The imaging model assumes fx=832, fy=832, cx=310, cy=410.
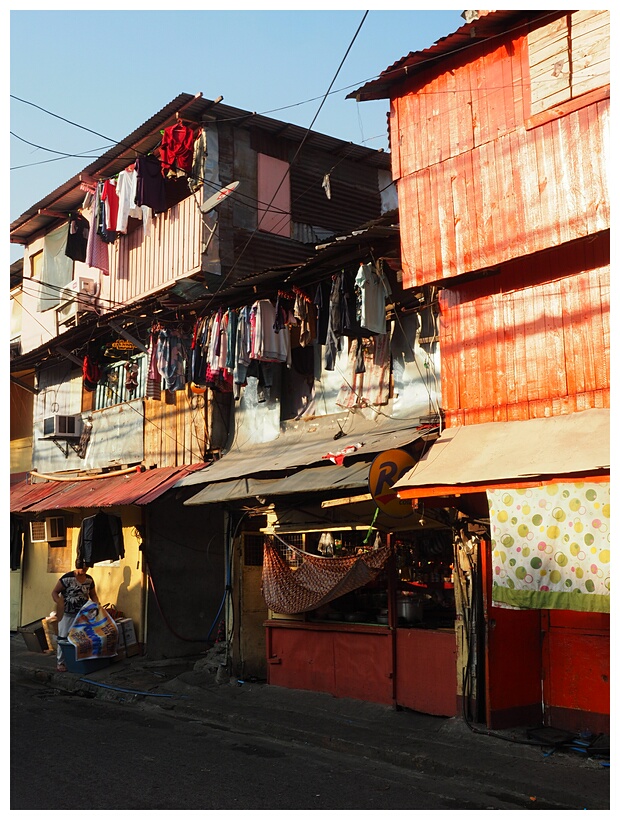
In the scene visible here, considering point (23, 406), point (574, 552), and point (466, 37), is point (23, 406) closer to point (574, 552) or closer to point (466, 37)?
point (466, 37)

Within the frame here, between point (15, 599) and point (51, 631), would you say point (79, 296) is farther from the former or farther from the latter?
point (15, 599)

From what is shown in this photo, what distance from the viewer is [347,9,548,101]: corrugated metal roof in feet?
34.6

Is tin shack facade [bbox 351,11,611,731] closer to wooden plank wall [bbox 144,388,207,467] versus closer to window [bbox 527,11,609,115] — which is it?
window [bbox 527,11,609,115]

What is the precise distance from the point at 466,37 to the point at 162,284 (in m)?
8.61

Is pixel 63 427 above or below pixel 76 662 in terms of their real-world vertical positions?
above

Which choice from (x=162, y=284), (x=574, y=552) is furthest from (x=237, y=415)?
(x=574, y=552)

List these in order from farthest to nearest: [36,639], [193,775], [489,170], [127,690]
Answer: [36,639]
[127,690]
[489,170]
[193,775]

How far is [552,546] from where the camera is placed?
9.05 metres

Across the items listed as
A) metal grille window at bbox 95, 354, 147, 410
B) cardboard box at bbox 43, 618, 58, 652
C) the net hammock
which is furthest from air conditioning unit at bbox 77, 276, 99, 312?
the net hammock

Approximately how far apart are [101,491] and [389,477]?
9244mm

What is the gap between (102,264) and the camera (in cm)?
1994

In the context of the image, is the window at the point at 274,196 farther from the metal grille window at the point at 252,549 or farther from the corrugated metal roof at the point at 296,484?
the metal grille window at the point at 252,549

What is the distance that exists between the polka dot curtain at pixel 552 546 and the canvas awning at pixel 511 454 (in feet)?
0.76

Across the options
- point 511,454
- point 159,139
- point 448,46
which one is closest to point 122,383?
point 159,139
